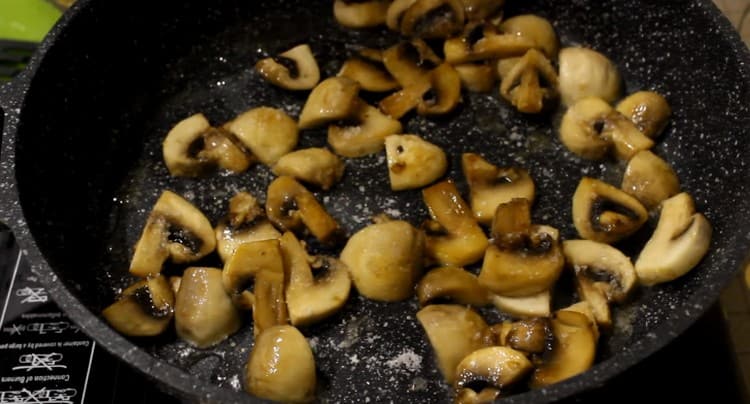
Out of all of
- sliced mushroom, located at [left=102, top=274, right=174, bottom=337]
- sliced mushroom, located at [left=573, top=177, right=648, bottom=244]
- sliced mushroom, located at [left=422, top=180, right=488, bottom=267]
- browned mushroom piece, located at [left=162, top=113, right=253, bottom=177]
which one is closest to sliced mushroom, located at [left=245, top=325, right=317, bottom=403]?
sliced mushroom, located at [left=102, top=274, right=174, bottom=337]

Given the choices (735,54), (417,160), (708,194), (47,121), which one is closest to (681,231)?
(708,194)

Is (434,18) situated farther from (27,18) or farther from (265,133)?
(27,18)

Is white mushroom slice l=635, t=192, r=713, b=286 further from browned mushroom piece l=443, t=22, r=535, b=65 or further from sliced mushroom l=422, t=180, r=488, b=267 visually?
browned mushroom piece l=443, t=22, r=535, b=65

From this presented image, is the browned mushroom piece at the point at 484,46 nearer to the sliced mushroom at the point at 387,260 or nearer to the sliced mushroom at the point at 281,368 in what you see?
the sliced mushroom at the point at 387,260

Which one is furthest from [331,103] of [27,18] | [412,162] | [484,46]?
[27,18]

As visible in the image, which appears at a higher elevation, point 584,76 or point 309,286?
point 584,76

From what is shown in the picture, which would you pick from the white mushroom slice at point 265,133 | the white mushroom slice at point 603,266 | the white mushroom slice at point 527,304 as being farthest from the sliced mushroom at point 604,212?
the white mushroom slice at point 265,133

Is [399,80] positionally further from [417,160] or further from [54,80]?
[54,80]
